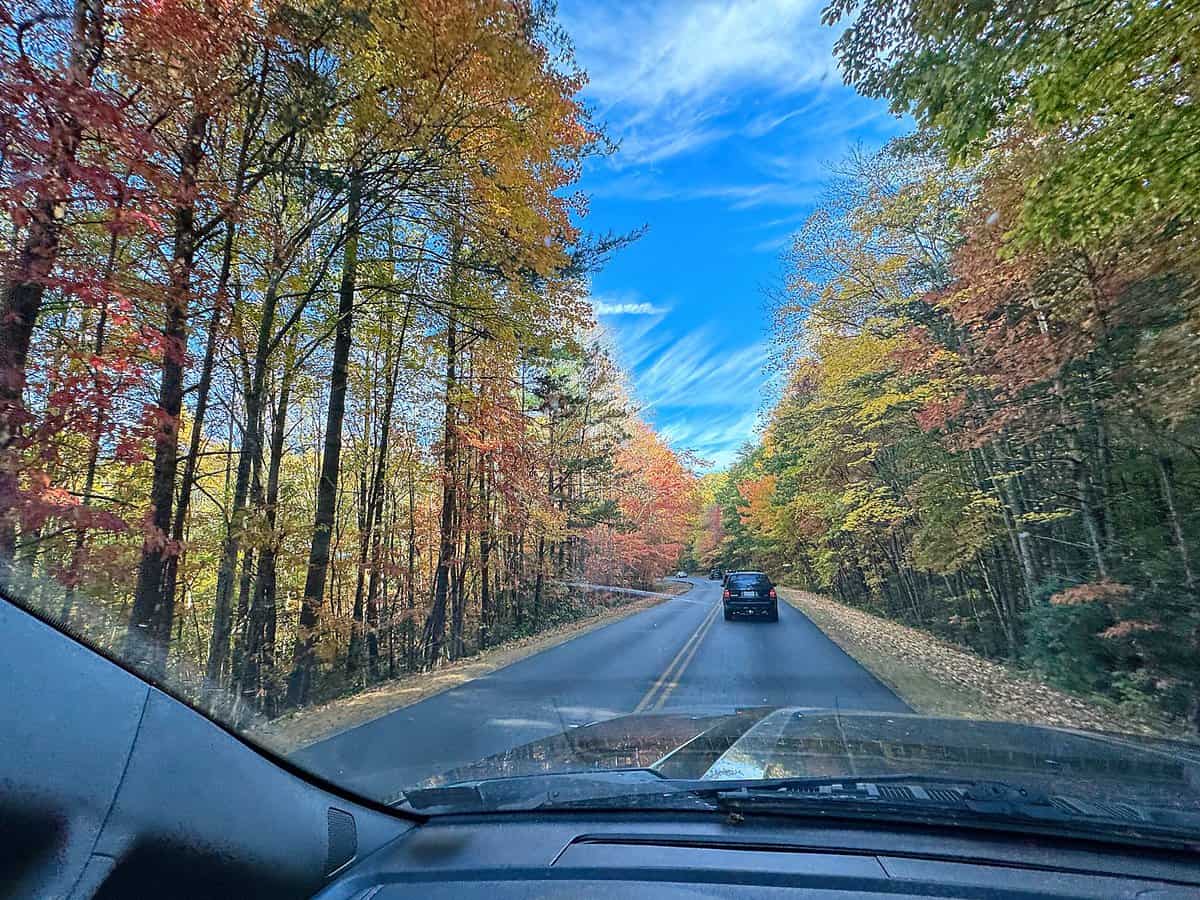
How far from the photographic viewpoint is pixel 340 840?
186 cm

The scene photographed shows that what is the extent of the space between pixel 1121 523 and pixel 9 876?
40.2 ft

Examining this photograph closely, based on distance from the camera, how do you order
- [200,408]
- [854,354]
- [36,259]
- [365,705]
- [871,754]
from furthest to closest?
1. [854,354]
2. [200,408]
3. [365,705]
4. [36,259]
5. [871,754]

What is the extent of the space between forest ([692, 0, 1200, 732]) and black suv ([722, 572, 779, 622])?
392 centimetres

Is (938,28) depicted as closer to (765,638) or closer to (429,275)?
(429,275)

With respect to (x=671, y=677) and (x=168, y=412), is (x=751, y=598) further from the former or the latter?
(x=168, y=412)

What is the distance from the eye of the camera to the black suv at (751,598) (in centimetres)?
1689

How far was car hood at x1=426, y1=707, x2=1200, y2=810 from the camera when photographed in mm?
2029

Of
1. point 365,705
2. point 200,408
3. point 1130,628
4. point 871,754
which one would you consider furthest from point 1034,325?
point 200,408

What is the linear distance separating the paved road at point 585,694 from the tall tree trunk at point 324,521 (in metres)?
3.09

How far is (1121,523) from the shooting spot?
364 inches

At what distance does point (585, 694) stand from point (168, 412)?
608cm

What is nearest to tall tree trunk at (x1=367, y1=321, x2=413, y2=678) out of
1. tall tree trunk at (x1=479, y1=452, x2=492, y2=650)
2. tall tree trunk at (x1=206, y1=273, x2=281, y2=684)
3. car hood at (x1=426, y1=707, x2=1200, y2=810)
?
tall tree trunk at (x1=479, y1=452, x2=492, y2=650)

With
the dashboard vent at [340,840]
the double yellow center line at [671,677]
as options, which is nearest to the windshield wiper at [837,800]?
the dashboard vent at [340,840]

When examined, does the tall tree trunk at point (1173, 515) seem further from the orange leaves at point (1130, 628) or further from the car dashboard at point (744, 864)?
the car dashboard at point (744, 864)
